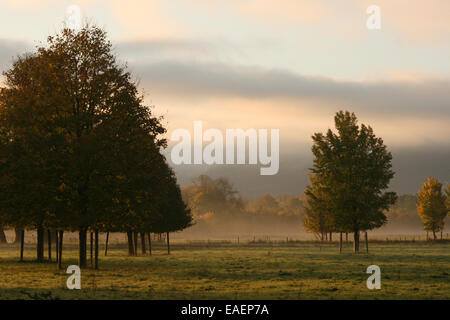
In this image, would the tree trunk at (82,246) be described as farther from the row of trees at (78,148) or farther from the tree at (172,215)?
the tree at (172,215)

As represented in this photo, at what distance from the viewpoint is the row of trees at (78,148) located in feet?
132

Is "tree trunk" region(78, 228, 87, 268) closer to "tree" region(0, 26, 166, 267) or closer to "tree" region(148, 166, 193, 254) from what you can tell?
"tree" region(0, 26, 166, 267)

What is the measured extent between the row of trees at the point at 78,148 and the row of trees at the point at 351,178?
3521cm

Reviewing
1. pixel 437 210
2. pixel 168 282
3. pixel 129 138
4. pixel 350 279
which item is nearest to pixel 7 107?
pixel 129 138

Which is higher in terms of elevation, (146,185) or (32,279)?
(146,185)

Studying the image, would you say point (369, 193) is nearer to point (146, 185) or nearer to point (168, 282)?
point (146, 185)

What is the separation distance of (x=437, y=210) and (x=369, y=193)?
47976 mm

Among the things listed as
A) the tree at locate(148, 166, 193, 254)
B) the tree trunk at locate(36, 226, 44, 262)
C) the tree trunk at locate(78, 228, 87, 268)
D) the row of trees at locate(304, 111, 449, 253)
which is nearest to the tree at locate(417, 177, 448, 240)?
the row of trees at locate(304, 111, 449, 253)

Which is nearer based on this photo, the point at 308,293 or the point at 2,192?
the point at 308,293

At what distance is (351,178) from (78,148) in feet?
144

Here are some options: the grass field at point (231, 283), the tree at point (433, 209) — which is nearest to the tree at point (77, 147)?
the grass field at point (231, 283)

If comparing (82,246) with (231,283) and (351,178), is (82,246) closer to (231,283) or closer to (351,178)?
(231,283)

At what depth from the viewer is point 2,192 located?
43.1 metres

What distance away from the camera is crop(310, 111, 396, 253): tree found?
241 ft
